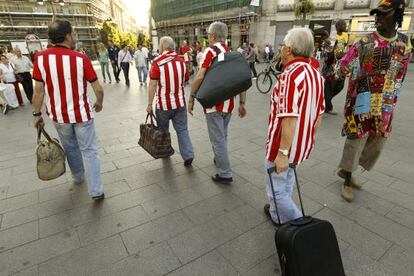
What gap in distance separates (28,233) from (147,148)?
1.63 m

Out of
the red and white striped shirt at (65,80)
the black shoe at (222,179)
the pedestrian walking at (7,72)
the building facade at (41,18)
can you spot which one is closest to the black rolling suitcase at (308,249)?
the black shoe at (222,179)

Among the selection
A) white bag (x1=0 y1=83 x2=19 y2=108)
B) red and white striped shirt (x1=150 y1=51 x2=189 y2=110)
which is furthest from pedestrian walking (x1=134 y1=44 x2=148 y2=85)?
red and white striped shirt (x1=150 y1=51 x2=189 y2=110)

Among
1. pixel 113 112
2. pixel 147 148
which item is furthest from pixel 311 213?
pixel 113 112

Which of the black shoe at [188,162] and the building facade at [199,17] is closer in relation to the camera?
the black shoe at [188,162]

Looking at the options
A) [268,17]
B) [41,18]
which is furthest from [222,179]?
[41,18]

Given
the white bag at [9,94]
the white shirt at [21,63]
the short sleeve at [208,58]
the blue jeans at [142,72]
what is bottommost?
the white bag at [9,94]

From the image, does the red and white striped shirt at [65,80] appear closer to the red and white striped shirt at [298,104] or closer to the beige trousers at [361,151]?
the red and white striped shirt at [298,104]

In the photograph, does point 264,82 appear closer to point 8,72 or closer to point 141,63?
point 141,63

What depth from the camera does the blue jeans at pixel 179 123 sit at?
146 inches

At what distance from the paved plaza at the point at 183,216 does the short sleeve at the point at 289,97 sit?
1.25m

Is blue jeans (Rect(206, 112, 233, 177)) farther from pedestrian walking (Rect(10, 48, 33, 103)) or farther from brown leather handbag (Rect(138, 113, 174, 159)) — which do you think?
pedestrian walking (Rect(10, 48, 33, 103))

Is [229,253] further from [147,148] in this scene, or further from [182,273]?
[147,148]

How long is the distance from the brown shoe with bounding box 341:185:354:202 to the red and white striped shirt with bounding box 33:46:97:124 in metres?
2.99

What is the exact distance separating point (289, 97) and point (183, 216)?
5.51ft
